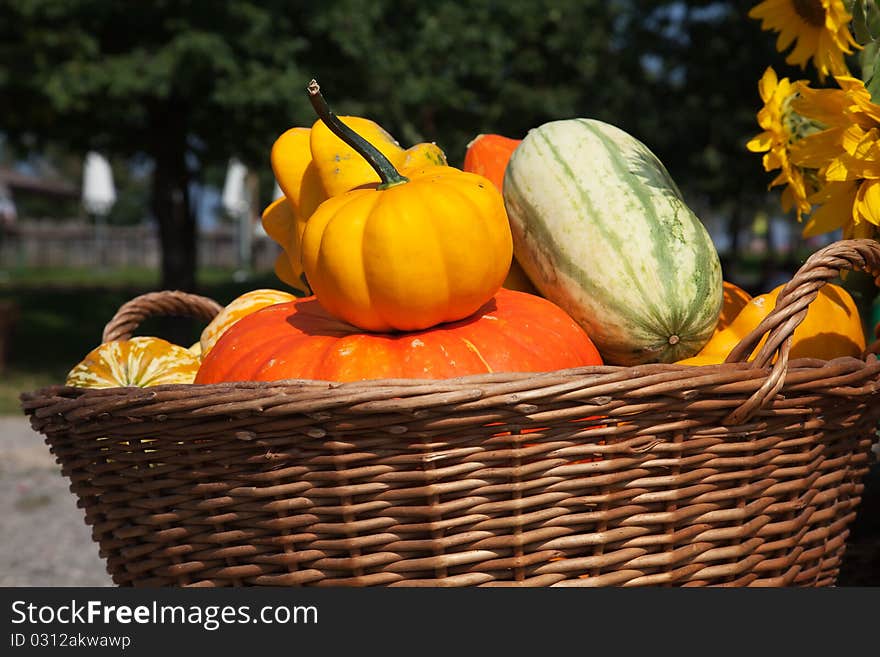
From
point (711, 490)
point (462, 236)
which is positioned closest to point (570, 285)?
point (462, 236)

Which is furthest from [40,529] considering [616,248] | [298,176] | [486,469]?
[486,469]

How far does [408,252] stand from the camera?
1378mm

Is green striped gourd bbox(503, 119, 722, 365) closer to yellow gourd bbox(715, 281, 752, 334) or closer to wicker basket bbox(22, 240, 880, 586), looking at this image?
yellow gourd bbox(715, 281, 752, 334)

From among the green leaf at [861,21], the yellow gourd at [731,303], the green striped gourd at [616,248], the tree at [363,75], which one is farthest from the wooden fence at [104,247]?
the green leaf at [861,21]

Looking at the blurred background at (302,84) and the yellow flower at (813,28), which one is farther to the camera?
the blurred background at (302,84)

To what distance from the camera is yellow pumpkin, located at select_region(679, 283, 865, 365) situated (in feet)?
5.11

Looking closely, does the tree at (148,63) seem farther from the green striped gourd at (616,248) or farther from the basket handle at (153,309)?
the green striped gourd at (616,248)

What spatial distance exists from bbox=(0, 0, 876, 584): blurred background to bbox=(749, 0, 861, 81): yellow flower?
6.32 meters

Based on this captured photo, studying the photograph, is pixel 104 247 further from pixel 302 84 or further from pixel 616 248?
pixel 616 248

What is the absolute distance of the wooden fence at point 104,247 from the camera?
108 feet

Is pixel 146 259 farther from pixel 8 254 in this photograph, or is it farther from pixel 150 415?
pixel 150 415

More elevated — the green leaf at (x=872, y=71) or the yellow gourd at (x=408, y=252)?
the green leaf at (x=872, y=71)

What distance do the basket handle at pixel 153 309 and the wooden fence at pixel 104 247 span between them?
1212 inches

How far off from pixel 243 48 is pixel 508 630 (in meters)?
7.57
